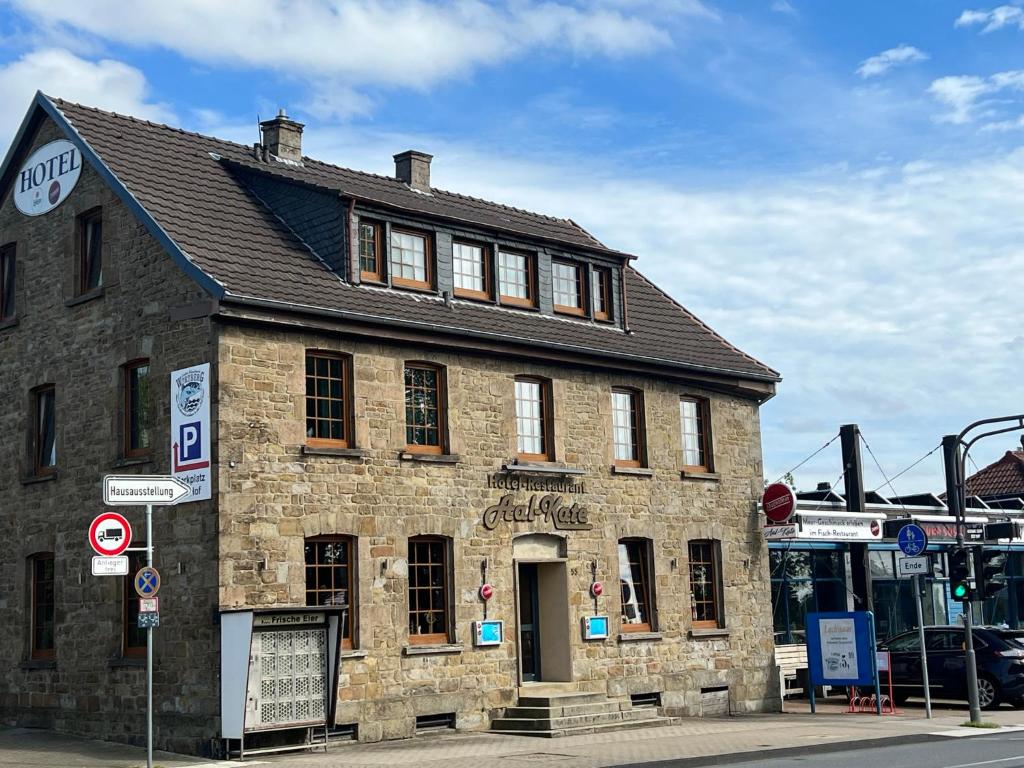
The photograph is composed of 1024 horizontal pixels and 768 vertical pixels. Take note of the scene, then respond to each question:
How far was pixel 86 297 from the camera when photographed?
72.6ft

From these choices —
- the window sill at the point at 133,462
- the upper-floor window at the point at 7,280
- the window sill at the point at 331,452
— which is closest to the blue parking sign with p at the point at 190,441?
the window sill at the point at 133,462

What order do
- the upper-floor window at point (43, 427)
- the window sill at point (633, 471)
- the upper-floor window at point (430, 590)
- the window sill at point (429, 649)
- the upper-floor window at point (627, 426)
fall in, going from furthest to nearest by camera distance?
the upper-floor window at point (627, 426), the window sill at point (633, 471), the upper-floor window at point (43, 427), the upper-floor window at point (430, 590), the window sill at point (429, 649)

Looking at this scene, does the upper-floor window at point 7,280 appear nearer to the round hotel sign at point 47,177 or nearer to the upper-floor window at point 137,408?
the round hotel sign at point 47,177

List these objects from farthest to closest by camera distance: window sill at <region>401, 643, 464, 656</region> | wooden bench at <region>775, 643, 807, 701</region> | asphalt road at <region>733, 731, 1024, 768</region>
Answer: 1. wooden bench at <region>775, 643, 807, 701</region>
2. window sill at <region>401, 643, 464, 656</region>
3. asphalt road at <region>733, 731, 1024, 768</region>

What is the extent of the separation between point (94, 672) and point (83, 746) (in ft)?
4.61

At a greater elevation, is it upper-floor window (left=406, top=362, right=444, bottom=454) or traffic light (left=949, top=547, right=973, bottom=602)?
upper-floor window (left=406, top=362, right=444, bottom=454)

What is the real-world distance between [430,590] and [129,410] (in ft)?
18.1

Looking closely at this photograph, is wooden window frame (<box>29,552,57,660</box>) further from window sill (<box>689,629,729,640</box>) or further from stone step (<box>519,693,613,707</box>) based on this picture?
window sill (<box>689,629,729,640</box>)

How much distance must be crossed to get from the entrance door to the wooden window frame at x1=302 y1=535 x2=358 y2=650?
12.4ft

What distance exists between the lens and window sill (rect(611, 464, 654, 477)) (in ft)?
81.6

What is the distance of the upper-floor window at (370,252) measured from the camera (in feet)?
74.5

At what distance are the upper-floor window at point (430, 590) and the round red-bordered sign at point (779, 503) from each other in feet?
25.4

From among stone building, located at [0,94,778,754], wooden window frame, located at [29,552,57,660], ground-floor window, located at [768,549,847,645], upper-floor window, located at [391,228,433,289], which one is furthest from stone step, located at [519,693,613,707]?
ground-floor window, located at [768,549,847,645]

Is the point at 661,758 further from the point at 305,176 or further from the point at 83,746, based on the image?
the point at 305,176
